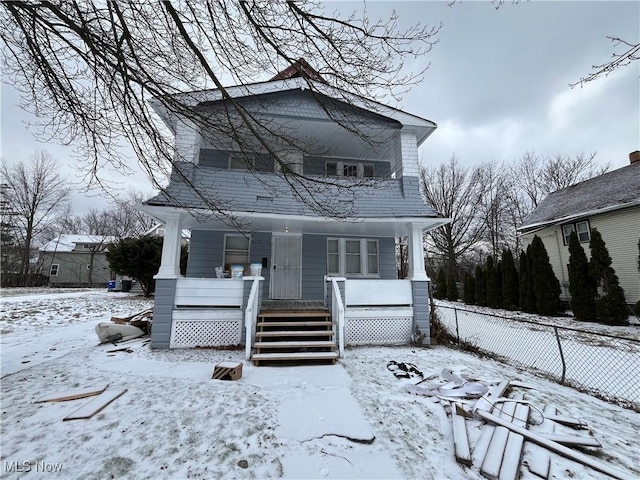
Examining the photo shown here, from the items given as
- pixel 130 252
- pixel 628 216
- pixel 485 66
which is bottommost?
pixel 130 252

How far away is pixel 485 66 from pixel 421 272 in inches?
184

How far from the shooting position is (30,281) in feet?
74.2

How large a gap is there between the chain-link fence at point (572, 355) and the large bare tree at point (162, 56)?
4.28 meters

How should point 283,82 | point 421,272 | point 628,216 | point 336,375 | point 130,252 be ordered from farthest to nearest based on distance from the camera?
1. point 130,252
2. point 628,216
3. point 283,82
4. point 421,272
5. point 336,375

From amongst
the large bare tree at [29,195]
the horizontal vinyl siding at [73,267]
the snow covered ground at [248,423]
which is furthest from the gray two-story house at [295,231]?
the horizontal vinyl siding at [73,267]

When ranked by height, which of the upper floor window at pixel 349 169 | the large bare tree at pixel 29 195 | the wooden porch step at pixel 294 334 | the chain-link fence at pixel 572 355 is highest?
the large bare tree at pixel 29 195

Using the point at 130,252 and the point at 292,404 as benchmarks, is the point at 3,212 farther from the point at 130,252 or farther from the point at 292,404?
the point at 292,404

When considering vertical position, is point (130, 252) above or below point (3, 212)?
below

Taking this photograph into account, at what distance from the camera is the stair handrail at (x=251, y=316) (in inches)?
202

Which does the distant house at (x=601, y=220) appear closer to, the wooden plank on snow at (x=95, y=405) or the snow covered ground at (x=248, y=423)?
the snow covered ground at (x=248, y=423)

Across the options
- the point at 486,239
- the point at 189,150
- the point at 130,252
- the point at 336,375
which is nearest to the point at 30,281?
the point at 130,252

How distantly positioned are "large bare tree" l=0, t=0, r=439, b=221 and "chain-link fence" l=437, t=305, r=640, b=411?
14.0ft

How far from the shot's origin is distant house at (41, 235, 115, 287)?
2648cm

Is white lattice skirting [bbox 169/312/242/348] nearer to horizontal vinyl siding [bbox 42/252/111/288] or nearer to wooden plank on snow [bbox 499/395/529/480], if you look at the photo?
wooden plank on snow [bbox 499/395/529/480]
